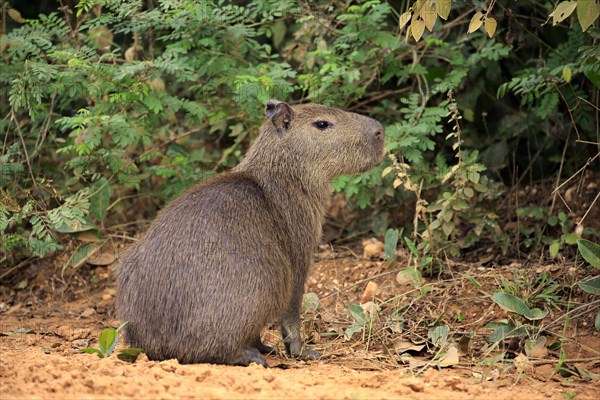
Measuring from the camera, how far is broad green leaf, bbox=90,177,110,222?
241 inches

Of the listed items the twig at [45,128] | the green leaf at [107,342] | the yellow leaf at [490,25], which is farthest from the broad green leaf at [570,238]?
the twig at [45,128]

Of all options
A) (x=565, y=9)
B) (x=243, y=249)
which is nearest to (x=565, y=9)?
(x=565, y=9)

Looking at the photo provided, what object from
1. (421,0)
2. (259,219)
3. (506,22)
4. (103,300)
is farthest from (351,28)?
(103,300)

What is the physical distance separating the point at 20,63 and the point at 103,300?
6.30ft

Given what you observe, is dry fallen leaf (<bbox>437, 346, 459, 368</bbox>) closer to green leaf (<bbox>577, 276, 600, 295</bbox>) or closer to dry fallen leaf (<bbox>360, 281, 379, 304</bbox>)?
green leaf (<bbox>577, 276, 600, 295</bbox>)

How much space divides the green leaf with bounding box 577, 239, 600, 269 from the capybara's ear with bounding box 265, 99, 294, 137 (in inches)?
74.9

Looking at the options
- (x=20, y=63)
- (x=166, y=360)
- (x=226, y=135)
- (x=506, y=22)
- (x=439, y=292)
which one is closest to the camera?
(x=166, y=360)

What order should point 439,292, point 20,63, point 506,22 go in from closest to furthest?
point 439,292 < point 20,63 < point 506,22

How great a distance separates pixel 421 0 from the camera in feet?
14.5

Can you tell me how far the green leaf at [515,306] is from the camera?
4711 mm

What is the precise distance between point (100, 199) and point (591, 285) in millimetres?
3600

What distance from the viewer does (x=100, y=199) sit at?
20.4 ft

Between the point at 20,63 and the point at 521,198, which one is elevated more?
the point at 20,63

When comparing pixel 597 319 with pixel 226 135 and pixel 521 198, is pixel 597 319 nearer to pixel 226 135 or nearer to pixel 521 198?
pixel 521 198
